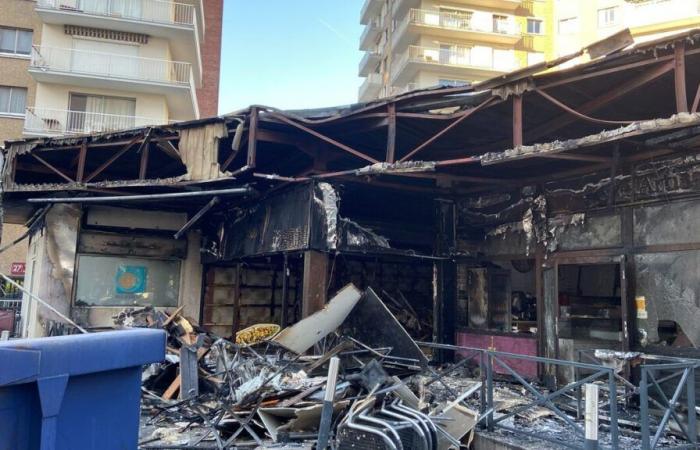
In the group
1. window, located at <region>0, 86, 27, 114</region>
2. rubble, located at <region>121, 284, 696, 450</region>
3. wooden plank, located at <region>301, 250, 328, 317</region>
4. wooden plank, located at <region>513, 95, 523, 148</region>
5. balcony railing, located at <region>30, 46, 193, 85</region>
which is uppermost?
balcony railing, located at <region>30, 46, 193, 85</region>

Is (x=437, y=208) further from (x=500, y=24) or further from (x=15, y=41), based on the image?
(x=500, y=24)

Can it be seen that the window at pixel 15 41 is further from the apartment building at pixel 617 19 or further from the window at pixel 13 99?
the apartment building at pixel 617 19

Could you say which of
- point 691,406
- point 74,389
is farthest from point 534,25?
point 74,389

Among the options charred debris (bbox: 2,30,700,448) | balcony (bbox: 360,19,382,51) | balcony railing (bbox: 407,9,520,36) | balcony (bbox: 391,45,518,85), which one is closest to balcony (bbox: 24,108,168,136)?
charred debris (bbox: 2,30,700,448)

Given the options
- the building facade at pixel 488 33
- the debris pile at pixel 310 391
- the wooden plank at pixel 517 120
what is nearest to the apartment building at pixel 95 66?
the building facade at pixel 488 33

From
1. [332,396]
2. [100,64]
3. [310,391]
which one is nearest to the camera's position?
[332,396]

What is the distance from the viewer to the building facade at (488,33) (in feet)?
128

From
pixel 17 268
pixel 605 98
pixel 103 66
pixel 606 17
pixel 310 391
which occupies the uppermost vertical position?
pixel 606 17

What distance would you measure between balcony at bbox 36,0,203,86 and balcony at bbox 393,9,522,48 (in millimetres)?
16235

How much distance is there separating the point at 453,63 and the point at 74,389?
3990 centimetres

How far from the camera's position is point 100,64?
28.4m

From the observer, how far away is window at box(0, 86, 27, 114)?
31453 millimetres

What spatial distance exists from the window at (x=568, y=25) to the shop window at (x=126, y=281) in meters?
38.7

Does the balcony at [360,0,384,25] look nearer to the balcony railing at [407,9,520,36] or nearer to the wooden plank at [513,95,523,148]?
the balcony railing at [407,9,520,36]
